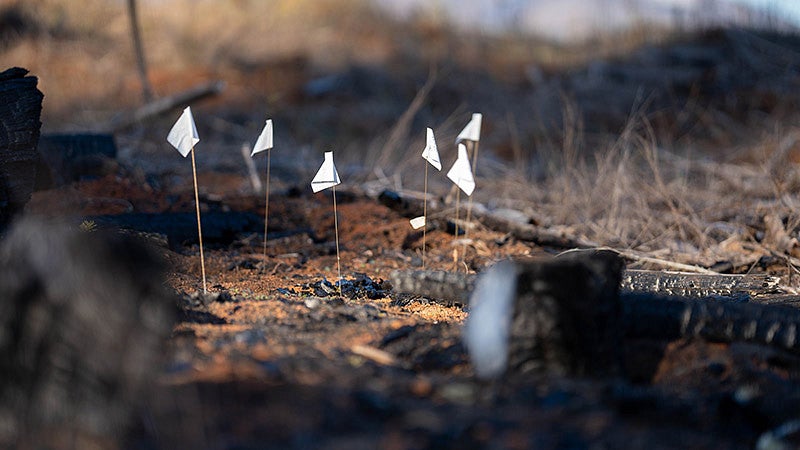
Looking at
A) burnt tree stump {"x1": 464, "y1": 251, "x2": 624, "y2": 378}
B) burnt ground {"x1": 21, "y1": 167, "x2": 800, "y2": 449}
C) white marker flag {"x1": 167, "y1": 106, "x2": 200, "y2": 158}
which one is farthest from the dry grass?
white marker flag {"x1": 167, "y1": 106, "x2": 200, "y2": 158}

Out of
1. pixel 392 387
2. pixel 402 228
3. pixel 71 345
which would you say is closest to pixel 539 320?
pixel 392 387

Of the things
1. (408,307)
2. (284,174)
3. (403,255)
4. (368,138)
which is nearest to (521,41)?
(368,138)

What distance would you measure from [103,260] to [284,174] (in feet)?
19.8

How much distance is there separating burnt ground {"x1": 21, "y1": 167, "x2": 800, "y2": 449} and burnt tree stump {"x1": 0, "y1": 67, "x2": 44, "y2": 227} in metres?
0.96

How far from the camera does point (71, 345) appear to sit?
1922 mm

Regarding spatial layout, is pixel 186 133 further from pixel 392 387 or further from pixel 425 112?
pixel 425 112

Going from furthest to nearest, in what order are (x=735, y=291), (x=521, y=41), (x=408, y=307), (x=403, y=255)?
(x=521, y=41) → (x=403, y=255) → (x=735, y=291) → (x=408, y=307)

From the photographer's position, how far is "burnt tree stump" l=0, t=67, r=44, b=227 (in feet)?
13.7

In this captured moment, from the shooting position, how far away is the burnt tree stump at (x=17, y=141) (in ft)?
13.7

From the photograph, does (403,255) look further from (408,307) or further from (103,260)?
(103,260)

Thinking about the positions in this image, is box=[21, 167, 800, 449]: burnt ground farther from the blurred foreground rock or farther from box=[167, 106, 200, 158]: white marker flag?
box=[167, 106, 200, 158]: white marker flag

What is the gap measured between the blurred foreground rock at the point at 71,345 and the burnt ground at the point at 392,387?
0.09 m

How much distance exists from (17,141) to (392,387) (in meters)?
3.11

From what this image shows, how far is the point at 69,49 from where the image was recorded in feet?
48.0
